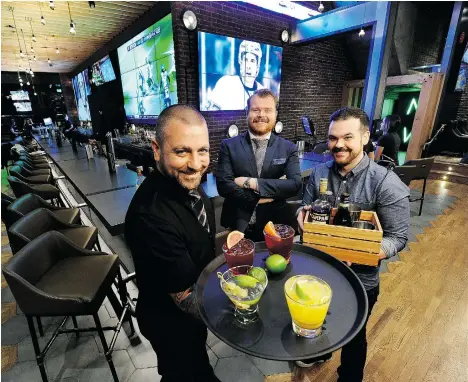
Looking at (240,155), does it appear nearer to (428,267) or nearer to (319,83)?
(428,267)

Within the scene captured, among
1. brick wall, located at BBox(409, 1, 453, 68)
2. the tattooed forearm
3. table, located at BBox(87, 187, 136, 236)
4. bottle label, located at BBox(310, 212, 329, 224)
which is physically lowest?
table, located at BBox(87, 187, 136, 236)

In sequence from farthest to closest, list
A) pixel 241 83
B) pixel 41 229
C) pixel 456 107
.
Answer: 1. pixel 456 107
2. pixel 241 83
3. pixel 41 229

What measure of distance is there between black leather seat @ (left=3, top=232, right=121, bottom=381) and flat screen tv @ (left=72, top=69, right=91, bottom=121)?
430 inches

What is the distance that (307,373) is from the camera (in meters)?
1.77

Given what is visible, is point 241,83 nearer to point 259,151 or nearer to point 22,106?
point 259,151

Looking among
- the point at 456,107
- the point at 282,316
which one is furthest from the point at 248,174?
the point at 456,107

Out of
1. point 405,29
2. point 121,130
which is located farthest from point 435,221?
point 121,130

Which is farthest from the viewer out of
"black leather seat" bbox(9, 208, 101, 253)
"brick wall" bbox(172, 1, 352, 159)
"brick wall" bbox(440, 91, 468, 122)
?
"brick wall" bbox(440, 91, 468, 122)

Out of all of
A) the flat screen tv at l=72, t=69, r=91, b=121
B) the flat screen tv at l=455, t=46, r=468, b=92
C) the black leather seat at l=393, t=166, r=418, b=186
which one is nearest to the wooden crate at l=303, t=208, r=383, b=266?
the black leather seat at l=393, t=166, r=418, b=186

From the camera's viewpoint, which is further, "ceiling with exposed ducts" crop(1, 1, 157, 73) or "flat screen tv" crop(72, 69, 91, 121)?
"flat screen tv" crop(72, 69, 91, 121)

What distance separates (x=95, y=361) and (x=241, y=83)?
202 inches

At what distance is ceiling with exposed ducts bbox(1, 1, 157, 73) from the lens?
198 inches

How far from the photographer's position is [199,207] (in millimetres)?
1274

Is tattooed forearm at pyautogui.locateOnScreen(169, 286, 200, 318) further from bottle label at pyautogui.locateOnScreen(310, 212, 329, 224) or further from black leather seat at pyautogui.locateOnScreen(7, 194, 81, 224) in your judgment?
black leather seat at pyautogui.locateOnScreen(7, 194, 81, 224)
